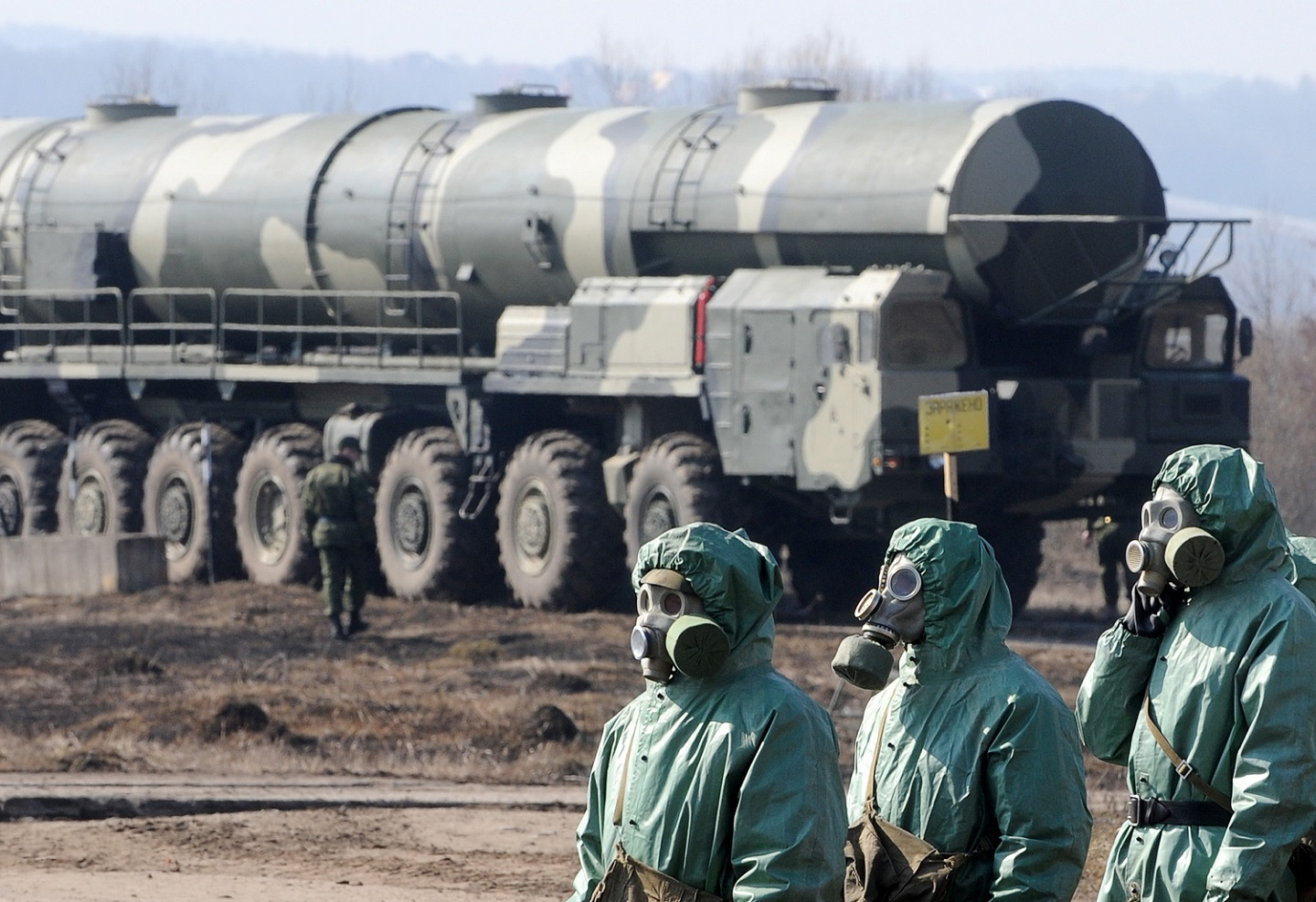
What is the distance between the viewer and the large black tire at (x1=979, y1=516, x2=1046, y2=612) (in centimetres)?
2125

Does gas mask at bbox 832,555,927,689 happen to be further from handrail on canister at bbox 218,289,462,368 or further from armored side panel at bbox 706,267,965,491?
handrail on canister at bbox 218,289,462,368

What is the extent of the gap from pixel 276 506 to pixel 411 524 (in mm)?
1940

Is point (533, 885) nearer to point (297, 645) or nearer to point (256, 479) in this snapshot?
point (297, 645)

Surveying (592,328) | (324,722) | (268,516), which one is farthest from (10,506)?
(324,722)

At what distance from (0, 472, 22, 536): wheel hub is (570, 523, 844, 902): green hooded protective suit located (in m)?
20.8

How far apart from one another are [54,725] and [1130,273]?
347 inches

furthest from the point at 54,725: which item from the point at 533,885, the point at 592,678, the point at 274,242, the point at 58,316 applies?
the point at 58,316

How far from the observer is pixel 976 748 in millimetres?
5977

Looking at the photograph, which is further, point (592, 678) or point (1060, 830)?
point (592, 678)

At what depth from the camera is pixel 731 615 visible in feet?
18.3

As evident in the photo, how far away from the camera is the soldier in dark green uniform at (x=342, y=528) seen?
62.3 feet

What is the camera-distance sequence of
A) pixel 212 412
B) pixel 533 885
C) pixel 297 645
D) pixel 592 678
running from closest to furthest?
1. pixel 533 885
2. pixel 592 678
3. pixel 297 645
4. pixel 212 412

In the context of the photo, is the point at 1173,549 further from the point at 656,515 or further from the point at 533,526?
the point at 533,526

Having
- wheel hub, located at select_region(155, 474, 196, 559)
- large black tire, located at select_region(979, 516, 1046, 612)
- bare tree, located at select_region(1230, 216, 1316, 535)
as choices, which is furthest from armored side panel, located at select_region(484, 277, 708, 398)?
bare tree, located at select_region(1230, 216, 1316, 535)
